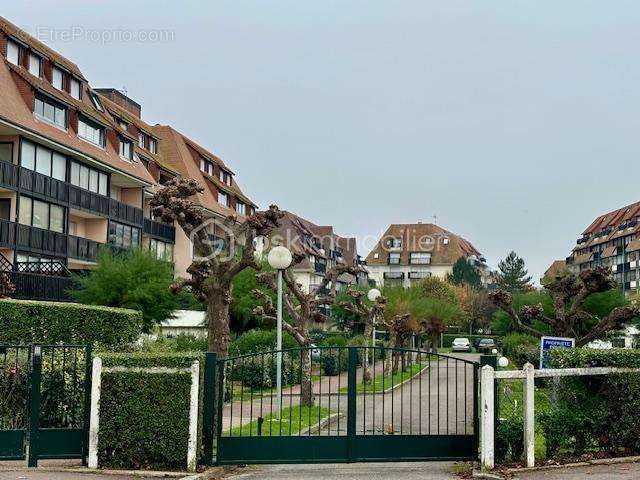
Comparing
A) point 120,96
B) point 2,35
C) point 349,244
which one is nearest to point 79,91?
point 2,35

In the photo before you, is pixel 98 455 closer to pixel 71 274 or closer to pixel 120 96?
pixel 71 274

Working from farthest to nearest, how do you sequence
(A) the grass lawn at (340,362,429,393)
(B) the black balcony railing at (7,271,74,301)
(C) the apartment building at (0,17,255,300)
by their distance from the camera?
(C) the apartment building at (0,17,255,300)
(B) the black balcony railing at (7,271,74,301)
(A) the grass lawn at (340,362,429,393)

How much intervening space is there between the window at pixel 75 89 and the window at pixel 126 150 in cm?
409

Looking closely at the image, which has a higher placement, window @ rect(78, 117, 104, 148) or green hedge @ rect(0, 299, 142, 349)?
window @ rect(78, 117, 104, 148)

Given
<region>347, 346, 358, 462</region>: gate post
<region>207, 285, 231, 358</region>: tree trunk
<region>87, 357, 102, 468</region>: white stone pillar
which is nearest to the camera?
<region>87, 357, 102, 468</region>: white stone pillar

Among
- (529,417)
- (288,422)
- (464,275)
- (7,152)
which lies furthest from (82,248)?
(464,275)

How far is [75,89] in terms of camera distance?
142ft

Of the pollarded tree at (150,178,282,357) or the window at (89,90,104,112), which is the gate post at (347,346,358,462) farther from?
the window at (89,90,104,112)

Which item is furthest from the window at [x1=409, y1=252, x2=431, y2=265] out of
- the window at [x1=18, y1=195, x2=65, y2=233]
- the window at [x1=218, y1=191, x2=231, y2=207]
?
the window at [x1=18, y1=195, x2=65, y2=233]

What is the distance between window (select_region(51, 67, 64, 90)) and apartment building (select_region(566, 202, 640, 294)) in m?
74.6

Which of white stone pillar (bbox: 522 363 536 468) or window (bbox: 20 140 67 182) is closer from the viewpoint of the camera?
white stone pillar (bbox: 522 363 536 468)

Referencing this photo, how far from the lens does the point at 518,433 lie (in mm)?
12281

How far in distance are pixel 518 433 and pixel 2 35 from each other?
32.3 metres

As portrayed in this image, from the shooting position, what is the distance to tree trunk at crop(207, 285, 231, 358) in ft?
55.9
